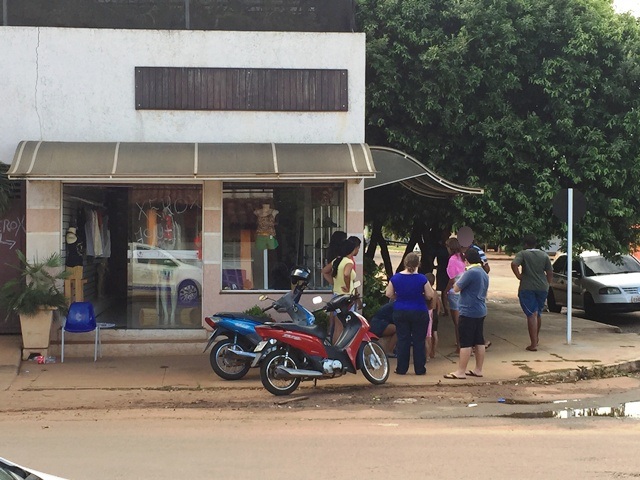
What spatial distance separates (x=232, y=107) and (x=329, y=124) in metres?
1.54

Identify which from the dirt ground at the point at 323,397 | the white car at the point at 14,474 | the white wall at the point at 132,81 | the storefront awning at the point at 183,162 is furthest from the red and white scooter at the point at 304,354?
the white car at the point at 14,474

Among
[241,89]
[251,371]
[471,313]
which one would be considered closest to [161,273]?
[251,371]

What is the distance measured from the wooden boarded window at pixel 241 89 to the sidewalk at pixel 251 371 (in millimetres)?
3910

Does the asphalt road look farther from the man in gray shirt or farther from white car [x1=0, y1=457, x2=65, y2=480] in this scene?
the man in gray shirt

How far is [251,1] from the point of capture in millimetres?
13211

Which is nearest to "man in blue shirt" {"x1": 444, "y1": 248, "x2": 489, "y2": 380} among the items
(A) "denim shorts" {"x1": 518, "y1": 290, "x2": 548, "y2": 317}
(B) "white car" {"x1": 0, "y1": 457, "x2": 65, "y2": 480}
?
(A) "denim shorts" {"x1": 518, "y1": 290, "x2": 548, "y2": 317}

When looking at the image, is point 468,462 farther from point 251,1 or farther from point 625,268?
point 625,268

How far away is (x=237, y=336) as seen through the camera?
10516 millimetres

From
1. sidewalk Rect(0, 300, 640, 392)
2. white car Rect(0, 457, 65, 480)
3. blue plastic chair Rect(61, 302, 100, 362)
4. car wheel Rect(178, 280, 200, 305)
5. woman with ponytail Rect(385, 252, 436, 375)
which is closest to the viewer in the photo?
white car Rect(0, 457, 65, 480)

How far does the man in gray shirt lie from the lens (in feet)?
42.2

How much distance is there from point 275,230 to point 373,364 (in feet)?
11.4

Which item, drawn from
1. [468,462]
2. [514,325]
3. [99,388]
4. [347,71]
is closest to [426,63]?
[347,71]

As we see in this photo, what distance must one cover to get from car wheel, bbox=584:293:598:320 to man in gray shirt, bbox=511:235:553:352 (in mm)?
6357

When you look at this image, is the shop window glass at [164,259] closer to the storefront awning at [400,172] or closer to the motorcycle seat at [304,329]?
the storefront awning at [400,172]
